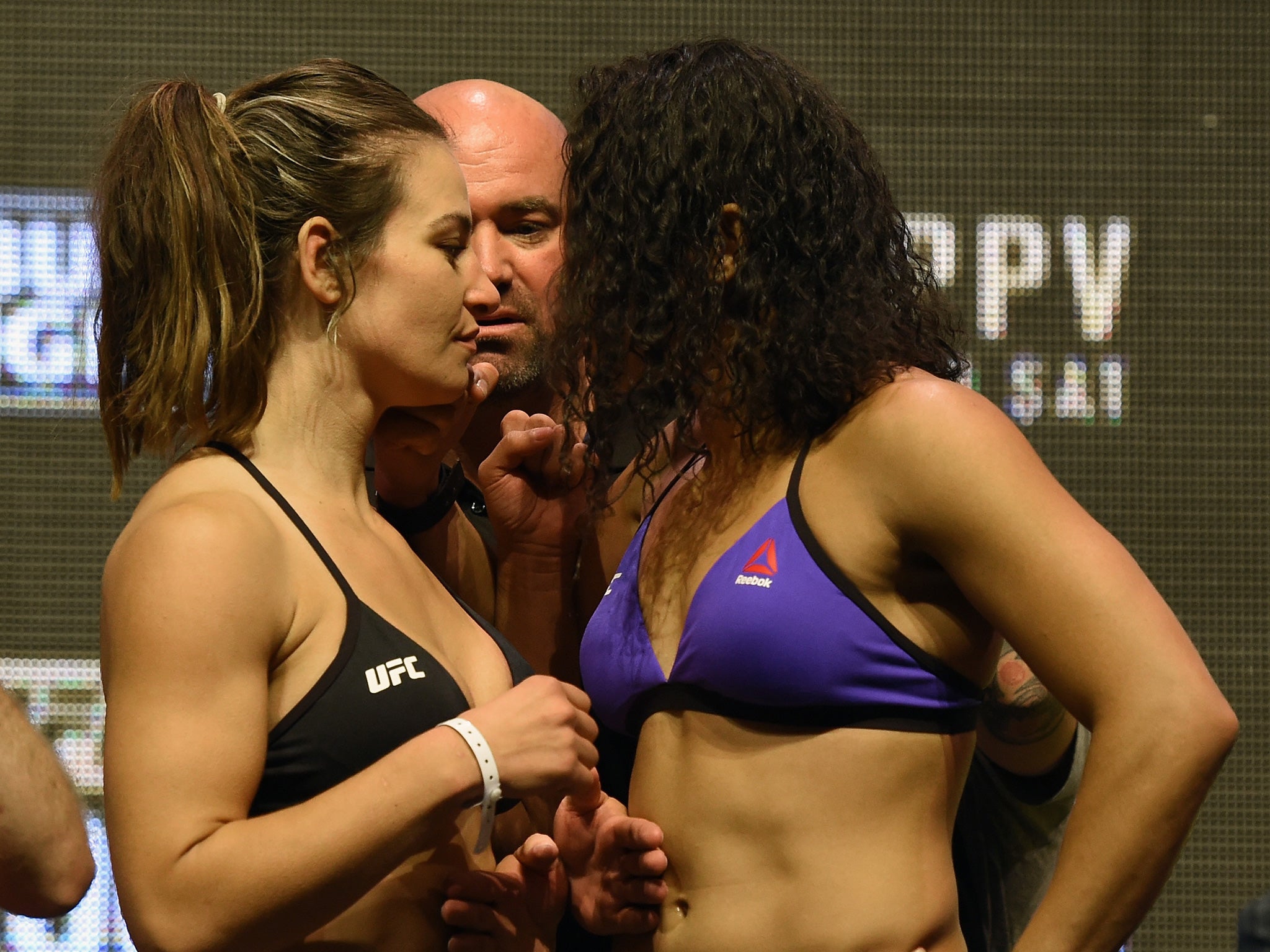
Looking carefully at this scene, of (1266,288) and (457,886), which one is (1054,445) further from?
(457,886)

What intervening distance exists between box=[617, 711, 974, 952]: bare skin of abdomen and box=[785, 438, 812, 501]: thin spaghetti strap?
19cm

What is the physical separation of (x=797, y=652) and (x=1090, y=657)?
213 millimetres

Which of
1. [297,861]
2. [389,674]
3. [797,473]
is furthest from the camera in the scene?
[797,473]

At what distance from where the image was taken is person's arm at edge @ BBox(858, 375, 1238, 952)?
3.07ft

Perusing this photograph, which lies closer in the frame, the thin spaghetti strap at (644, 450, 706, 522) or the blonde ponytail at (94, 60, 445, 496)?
the blonde ponytail at (94, 60, 445, 496)

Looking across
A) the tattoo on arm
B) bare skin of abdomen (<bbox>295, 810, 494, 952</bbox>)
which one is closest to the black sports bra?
bare skin of abdomen (<bbox>295, 810, 494, 952</bbox>)

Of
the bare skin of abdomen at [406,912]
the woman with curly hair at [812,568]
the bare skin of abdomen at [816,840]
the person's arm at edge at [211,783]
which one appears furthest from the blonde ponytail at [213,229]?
the bare skin of abdomen at [816,840]

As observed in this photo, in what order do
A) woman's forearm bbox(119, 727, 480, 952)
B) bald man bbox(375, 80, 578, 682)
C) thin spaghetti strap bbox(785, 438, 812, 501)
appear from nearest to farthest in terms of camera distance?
woman's forearm bbox(119, 727, 480, 952) → thin spaghetti strap bbox(785, 438, 812, 501) → bald man bbox(375, 80, 578, 682)

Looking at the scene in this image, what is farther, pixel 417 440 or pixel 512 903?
pixel 417 440

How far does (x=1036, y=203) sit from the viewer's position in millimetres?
2604

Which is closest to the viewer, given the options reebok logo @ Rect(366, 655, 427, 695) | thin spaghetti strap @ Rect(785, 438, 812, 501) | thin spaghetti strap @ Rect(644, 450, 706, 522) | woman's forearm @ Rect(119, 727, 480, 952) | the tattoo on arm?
woman's forearm @ Rect(119, 727, 480, 952)

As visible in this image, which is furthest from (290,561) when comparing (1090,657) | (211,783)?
(1090,657)

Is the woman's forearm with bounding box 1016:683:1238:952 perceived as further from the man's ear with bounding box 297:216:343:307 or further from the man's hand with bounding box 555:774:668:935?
the man's ear with bounding box 297:216:343:307

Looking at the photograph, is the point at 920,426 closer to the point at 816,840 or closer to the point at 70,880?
the point at 816,840
